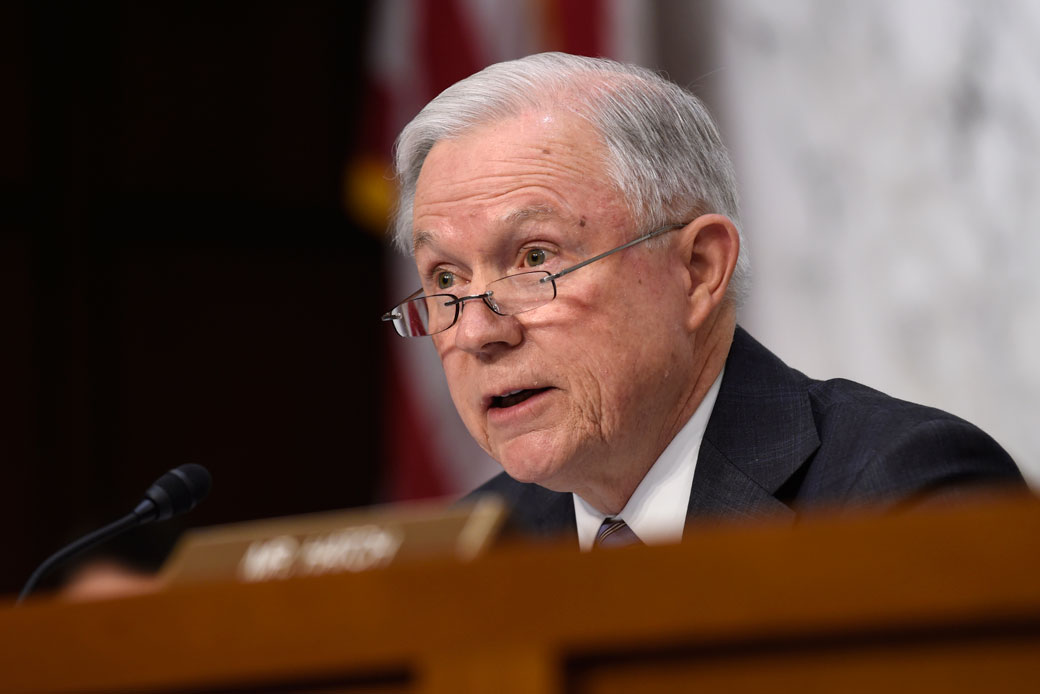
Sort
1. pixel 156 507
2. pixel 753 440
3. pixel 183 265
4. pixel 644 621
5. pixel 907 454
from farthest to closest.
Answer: pixel 183 265 → pixel 753 440 → pixel 156 507 → pixel 907 454 → pixel 644 621

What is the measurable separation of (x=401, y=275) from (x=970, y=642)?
360 centimetres

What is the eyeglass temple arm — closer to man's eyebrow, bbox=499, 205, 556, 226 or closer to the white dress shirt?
man's eyebrow, bbox=499, 205, 556, 226

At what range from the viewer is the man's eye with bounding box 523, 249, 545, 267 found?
1.90 metres

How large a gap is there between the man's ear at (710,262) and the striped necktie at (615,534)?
0.35 meters

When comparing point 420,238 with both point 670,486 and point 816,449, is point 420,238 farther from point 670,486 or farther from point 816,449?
point 816,449

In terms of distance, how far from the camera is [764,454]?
182 centimetres

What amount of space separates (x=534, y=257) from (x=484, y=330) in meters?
0.15

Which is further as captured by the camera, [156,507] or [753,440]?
[753,440]

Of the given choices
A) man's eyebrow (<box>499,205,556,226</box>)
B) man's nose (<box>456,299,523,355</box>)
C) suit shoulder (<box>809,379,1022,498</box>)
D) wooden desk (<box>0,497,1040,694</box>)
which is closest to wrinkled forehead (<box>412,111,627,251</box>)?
man's eyebrow (<box>499,205,556,226</box>)

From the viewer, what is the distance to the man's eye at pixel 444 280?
201 cm

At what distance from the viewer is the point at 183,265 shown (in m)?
4.62

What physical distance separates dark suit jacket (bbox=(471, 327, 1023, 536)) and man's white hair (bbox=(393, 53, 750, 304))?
0.23 m

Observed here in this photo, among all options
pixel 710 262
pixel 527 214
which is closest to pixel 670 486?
pixel 710 262

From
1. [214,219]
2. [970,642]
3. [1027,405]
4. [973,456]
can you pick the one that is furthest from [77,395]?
[970,642]
